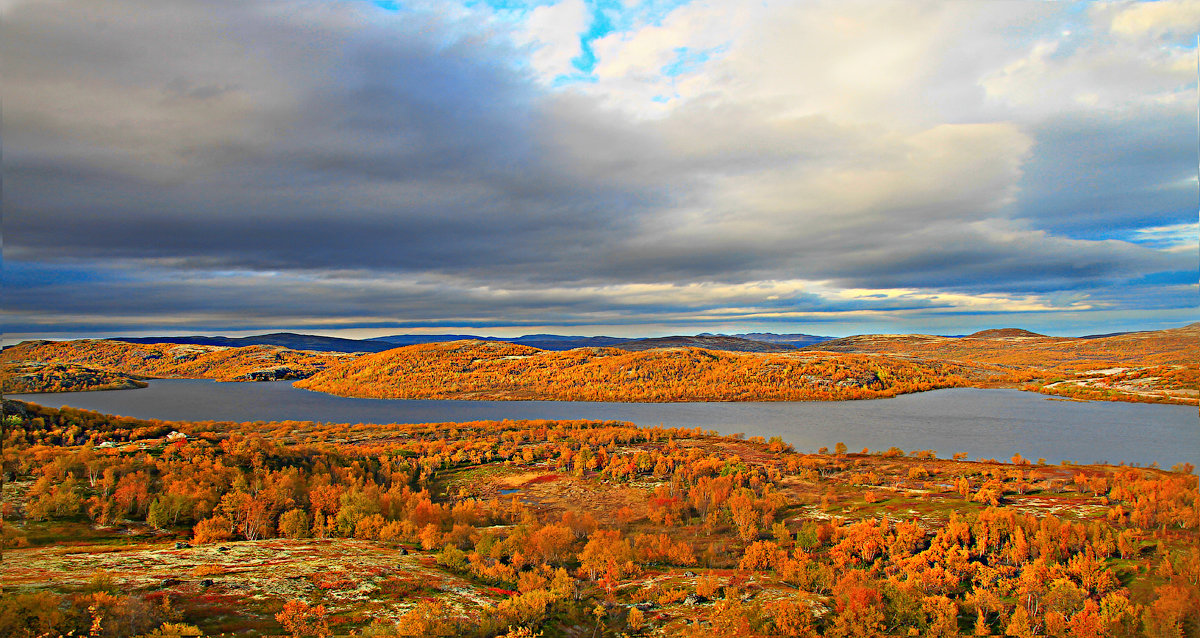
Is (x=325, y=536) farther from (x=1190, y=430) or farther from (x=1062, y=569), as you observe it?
(x=1190, y=430)

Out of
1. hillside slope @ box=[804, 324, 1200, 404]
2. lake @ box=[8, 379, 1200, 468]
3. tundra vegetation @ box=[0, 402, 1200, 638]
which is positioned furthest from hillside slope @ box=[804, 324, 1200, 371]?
tundra vegetation @ box=[0, 402, 1200, 638]

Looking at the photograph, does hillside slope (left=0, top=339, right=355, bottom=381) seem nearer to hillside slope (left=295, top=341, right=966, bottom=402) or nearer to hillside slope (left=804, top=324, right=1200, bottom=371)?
hillside slope (left=295, top=341, right=966, bottom=402)

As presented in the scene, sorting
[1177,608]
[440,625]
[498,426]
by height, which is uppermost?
[1177,608]

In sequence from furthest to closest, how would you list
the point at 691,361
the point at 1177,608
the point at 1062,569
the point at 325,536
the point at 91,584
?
the point at 691,361 → the point at 325,536 → the point at 1062,569 → the point at 1177,608 → the point at 91,584

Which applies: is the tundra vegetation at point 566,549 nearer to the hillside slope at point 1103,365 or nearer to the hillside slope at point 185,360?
the hillside slope at point 1103,365

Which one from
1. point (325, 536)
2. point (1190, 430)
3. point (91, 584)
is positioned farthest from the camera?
point (1190, 430)

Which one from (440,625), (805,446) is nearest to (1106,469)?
(805,446)

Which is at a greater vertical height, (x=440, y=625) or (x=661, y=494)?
(x=440, y=625)
